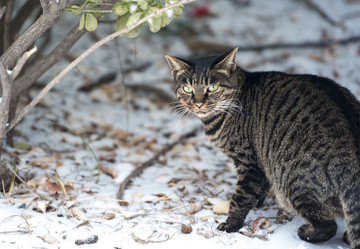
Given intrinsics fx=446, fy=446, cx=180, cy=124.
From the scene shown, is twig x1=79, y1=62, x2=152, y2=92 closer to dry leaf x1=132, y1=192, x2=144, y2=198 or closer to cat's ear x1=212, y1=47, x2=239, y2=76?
dry leaf x1=132, y1=192, x2=144, y2=198

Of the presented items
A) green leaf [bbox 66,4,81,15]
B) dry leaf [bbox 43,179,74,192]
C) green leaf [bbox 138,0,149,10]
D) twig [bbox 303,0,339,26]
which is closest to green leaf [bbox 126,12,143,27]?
green leaf [bbox 138,0,149,10]

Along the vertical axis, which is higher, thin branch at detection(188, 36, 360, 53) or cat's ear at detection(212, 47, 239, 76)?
cat's ear at detection(212, 47, 239, 76)

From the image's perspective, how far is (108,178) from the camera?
3803 millimetres

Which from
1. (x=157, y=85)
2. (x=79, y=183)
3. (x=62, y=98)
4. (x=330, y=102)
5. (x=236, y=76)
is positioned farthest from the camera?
(x=157, y=85)

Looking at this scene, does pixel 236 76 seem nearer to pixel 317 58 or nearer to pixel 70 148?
pixel 70 148

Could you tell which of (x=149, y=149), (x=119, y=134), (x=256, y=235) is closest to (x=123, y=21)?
(x=256, y=235)

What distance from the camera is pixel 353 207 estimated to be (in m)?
2.47

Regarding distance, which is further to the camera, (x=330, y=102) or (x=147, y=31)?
(x=147, y=31)

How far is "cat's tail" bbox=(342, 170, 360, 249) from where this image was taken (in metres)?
2.45

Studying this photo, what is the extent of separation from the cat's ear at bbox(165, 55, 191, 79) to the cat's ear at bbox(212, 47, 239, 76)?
20cm

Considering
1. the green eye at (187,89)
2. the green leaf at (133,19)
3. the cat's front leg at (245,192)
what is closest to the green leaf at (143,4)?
the green leaf at (133,19)

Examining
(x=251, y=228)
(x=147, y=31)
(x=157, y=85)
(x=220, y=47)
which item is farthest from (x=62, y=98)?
(x=251, y=228)

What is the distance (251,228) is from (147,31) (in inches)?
164

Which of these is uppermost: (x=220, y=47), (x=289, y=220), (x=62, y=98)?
(x=220, y=47)
